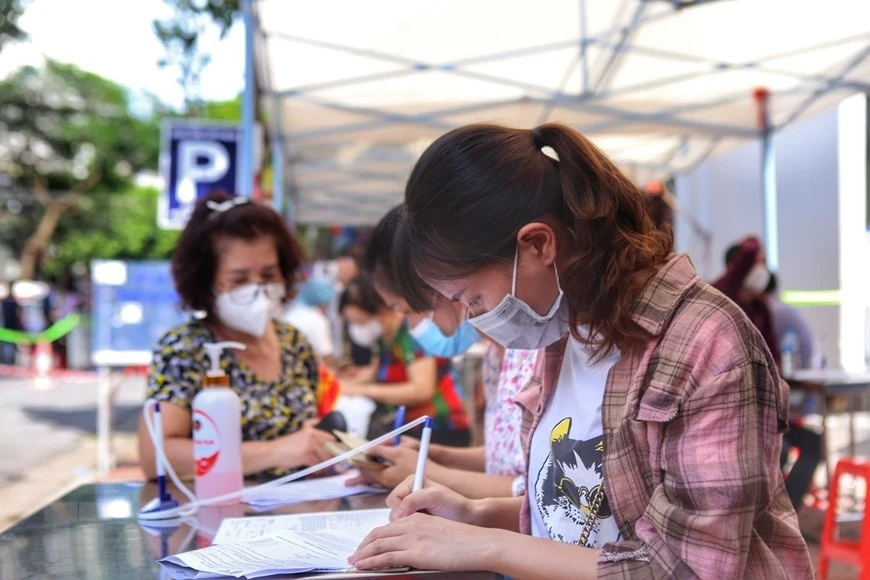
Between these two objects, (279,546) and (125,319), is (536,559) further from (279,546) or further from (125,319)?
(125,319)

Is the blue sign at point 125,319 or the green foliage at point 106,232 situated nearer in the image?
the blue sign at point 125,319

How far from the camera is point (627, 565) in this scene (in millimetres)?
1116

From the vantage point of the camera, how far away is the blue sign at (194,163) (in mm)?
5129

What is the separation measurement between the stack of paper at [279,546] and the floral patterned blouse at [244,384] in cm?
53

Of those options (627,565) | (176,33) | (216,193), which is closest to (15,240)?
(176,33)

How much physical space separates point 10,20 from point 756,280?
4582 millimetres

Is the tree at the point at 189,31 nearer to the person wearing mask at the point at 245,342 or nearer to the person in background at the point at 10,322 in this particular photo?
the person wearing mask at the point at 245,342

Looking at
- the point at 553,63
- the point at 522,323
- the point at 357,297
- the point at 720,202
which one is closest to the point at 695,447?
the point at 522,323

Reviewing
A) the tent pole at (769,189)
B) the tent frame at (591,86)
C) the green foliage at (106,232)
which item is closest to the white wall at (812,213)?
the tent pole at (769,189)

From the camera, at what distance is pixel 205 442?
1.85 metres

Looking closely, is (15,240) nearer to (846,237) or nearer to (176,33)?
(176,33)

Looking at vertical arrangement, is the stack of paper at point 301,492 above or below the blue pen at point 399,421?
below

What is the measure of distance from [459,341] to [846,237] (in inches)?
265

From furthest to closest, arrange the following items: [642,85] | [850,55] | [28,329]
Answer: [28,329], [642,85], [850,55]
